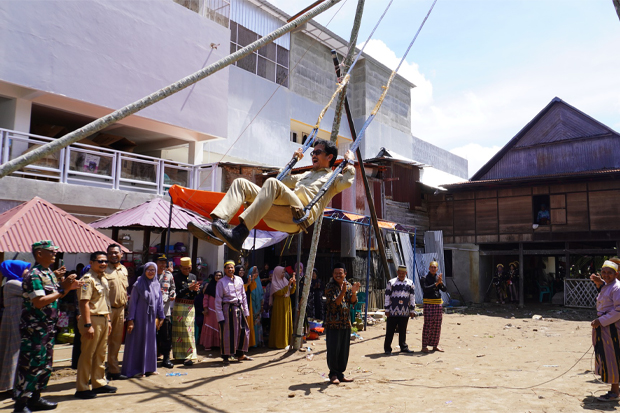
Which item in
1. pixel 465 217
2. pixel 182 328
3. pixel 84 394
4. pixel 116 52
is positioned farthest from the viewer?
pixel 465 217

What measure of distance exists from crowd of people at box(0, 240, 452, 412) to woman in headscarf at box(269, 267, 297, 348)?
0.07ft

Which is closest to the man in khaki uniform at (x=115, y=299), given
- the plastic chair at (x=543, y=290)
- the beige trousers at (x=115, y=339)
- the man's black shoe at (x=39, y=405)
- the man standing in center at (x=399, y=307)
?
the beige trousers at (x=115, y=339)

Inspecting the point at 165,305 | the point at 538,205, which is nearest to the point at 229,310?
the point at 165,305

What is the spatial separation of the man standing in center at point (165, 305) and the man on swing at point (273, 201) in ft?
9.82

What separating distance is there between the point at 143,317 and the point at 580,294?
15679 mm

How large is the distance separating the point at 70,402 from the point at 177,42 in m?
11.1

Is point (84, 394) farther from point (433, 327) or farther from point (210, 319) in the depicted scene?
point (433, 327)

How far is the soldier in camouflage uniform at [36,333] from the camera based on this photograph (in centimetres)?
486

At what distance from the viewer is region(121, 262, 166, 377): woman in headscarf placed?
21.7 ft

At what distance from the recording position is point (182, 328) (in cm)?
746

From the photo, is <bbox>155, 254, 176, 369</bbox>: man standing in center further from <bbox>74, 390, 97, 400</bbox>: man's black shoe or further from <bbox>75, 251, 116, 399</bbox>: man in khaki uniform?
<bbox>74, 390, 97, 400</bbox>: man's black shoe

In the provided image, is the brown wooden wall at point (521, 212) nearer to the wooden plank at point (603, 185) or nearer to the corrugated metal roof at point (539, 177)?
the wooden plank at point (603, 185)

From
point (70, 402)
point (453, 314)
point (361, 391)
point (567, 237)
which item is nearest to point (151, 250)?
point (70, 402)

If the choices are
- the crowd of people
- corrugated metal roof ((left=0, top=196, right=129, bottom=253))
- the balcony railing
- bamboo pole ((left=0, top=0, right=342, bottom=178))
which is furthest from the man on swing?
the balcony railing
